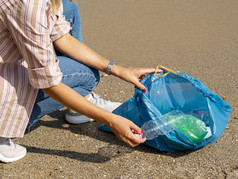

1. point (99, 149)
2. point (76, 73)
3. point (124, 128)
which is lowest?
point (99, 149)

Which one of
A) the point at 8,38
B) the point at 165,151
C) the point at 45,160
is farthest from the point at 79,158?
the point at 8,38

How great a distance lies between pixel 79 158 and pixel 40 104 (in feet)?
1.37

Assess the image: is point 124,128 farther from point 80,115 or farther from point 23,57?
point 80,115

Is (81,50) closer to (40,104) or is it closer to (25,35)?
(40,104)

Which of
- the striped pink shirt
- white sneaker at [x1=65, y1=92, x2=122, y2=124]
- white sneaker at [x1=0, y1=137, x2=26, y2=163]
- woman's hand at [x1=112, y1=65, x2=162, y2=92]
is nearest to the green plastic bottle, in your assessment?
woman's hand at [x1=112, y1=65, x2=162, y2=92]

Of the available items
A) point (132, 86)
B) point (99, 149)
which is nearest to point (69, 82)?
point (99, 149)

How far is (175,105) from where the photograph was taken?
2068 mm

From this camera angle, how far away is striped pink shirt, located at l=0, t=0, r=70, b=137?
4.39ft

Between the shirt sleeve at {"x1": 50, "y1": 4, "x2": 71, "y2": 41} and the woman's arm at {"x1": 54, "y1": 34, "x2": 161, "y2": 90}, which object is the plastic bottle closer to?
the woman's arm at {"x1": 54, "y1": 34, "x2": 161, "y2": 90}

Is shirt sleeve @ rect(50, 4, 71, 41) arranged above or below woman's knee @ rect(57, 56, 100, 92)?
above

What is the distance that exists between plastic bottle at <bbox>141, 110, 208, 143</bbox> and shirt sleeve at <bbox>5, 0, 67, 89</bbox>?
63 cm

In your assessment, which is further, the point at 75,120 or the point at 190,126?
the point at 75,120

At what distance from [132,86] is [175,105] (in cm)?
79

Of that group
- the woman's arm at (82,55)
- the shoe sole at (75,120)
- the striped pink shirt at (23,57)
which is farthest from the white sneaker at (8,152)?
the woman's arm at (82,55)
